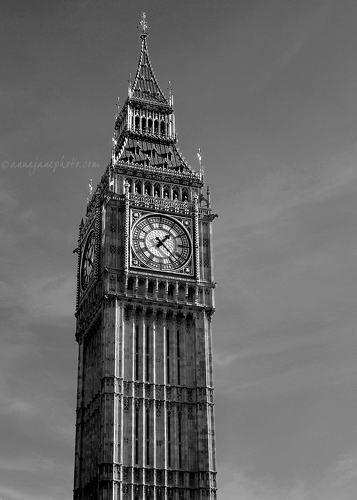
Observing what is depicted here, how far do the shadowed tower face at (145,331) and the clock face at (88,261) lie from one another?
0.80 ft

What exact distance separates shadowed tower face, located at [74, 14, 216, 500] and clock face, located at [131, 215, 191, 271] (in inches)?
4.7

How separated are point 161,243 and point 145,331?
977 centimetres

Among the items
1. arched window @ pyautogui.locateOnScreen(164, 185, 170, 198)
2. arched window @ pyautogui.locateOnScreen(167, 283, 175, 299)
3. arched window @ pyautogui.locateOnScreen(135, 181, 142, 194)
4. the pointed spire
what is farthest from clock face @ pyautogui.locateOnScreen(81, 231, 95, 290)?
the pointed spire

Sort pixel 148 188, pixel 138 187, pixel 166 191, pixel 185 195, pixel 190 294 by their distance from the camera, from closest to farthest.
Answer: pixel 190 294 → pixel 138 187 → pixel 148 188 → pixel 166 191 → pixel 185 195

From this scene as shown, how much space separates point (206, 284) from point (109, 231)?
1147cm

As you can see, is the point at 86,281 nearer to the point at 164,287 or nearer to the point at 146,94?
the point at 164,287

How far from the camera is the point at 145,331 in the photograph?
97.4 meters

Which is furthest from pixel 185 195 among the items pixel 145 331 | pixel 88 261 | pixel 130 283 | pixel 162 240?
pixel 145 331

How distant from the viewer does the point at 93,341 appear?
329 feet

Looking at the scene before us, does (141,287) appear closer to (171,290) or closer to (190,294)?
(171,290)

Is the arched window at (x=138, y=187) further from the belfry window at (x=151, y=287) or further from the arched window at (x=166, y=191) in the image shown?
the belfry window at (x=151, y=287)

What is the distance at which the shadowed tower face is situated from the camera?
299 ft

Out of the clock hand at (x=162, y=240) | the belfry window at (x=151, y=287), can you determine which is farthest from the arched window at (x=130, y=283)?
the clock hand at (x=162, y=240)

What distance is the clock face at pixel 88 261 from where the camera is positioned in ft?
340
